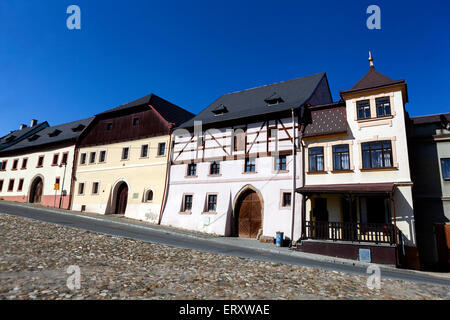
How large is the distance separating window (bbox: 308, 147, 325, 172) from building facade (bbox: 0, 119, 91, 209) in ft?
80.9

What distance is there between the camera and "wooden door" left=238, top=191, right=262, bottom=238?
67.6 feet

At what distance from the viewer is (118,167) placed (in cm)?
2825

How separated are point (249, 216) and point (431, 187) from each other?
11273 millimetres

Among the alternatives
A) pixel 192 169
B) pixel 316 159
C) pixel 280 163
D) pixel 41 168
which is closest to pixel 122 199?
pixel 192 169

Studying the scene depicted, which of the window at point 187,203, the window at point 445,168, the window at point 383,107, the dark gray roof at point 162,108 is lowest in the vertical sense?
the window at point 187,203

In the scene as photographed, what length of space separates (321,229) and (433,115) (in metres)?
12.3

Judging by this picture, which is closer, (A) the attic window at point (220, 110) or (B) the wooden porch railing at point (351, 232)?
(B) the wooden porch railing at point (351, 232)

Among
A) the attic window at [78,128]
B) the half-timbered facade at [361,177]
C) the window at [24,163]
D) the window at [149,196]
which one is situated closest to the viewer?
the half-timbered facade at [361,177]

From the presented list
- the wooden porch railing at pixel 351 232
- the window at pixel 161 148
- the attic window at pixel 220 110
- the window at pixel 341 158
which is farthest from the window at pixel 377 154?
the window at pixel 161 148

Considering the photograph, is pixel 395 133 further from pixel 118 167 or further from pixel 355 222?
pixel 118 167

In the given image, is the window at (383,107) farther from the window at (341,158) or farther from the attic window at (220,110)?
the attic window at (220,110)

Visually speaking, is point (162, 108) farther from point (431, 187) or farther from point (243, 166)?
point (431, 187)

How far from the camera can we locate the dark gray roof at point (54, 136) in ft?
113
